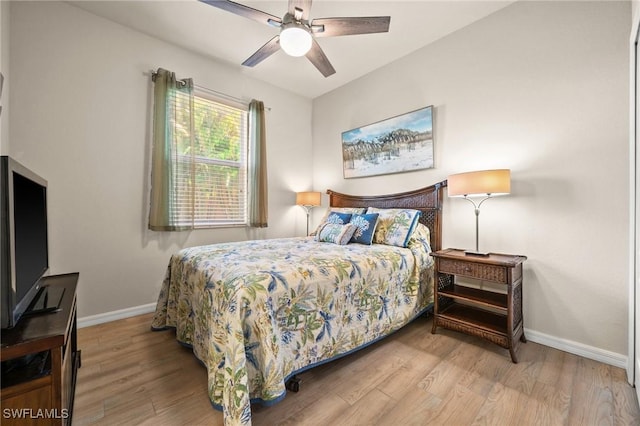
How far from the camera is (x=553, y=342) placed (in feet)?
6.64

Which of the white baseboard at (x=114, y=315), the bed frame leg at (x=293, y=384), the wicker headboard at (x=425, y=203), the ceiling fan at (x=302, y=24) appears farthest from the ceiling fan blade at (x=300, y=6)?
the white baseboard at (x=114, y=315)

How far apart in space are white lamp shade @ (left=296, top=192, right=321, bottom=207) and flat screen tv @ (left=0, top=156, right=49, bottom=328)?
2.66 m

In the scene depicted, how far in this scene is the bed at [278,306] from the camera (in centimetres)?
128

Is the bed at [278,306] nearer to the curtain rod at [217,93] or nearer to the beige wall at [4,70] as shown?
the beige wall at [4,70]

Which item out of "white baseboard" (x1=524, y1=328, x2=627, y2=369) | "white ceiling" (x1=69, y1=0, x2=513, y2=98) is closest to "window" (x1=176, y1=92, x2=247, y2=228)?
"white ceiling" (x1=69, y1=0, x2=513, y2=98)

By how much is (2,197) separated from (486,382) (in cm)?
244

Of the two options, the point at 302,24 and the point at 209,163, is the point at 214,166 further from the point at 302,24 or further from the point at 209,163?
the point at 302,24

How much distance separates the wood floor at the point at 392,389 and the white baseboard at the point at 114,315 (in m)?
0.34

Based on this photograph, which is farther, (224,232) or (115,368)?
(224,232)

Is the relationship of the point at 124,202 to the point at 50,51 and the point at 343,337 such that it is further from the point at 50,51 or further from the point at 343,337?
the point at 343,337

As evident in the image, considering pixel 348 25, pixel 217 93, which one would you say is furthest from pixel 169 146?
pixel 348 25

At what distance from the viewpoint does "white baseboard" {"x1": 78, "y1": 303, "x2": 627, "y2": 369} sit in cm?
179

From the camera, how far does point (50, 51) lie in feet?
7.18

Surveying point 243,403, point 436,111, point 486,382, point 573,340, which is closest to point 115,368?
point 243,403
